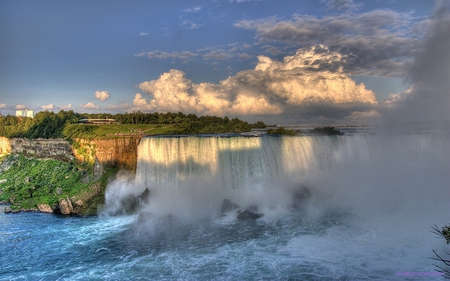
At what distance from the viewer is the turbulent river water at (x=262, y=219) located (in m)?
14.5

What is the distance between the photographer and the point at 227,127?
44.8 metres

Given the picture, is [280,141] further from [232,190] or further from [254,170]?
[232,190]

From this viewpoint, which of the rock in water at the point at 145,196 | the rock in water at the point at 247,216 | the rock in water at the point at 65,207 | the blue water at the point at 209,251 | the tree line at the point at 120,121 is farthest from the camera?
the tree line at the point at 120,121

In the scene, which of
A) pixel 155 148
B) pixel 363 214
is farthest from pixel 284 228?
pixel 155 148

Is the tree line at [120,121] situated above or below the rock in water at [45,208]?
above

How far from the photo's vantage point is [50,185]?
92.7 feet

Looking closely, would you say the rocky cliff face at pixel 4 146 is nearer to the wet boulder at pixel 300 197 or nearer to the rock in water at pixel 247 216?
the rock in water at pixel 247 216

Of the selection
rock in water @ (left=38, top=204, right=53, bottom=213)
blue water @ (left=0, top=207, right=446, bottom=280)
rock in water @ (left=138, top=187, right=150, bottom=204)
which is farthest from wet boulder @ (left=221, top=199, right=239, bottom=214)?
rock in water @ (left=38, top=204, right=53, bottom=213)

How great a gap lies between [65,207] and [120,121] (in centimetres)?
2664

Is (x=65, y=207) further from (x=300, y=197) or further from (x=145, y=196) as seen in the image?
(x=300, y=197)

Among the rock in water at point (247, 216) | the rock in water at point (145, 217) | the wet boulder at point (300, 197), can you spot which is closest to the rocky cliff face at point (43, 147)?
the rock in water at point (145, 217)

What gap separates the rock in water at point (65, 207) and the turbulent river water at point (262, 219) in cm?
122

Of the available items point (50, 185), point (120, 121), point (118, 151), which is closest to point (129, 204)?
point (118, 151)

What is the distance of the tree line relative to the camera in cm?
3889
